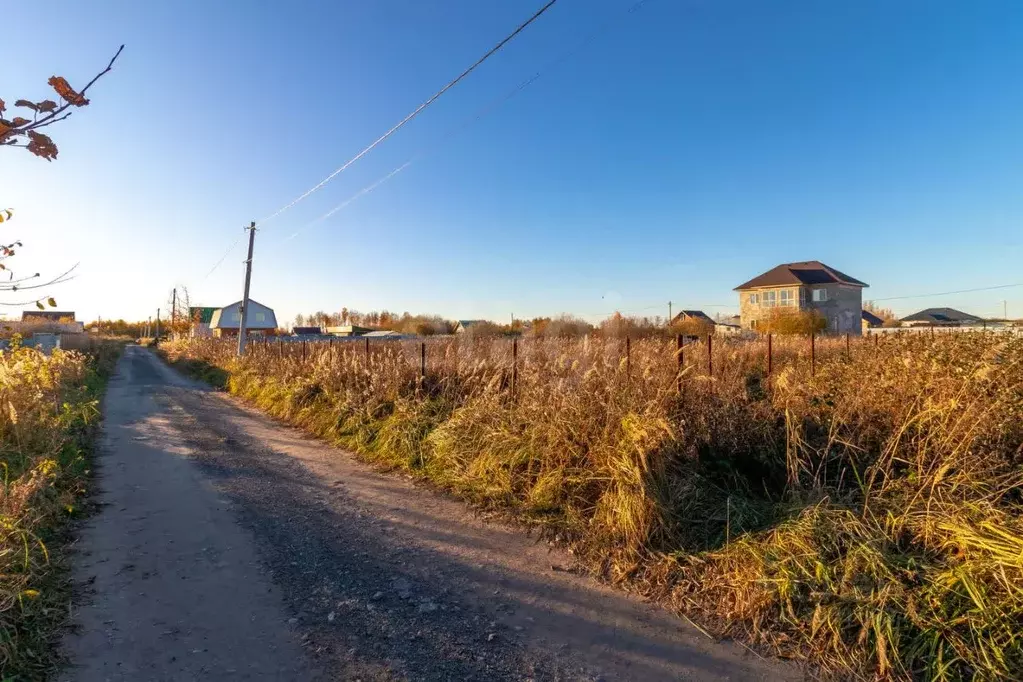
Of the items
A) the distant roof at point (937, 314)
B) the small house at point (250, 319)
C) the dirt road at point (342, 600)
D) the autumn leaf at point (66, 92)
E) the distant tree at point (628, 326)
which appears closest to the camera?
the autumn leaf at point (66, 92)

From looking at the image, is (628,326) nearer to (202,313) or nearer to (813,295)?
(813,295)

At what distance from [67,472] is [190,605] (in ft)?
13.5

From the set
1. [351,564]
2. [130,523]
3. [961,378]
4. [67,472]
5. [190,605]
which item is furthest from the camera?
[67,472]

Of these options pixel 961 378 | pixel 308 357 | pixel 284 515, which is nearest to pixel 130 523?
pixel 284 515

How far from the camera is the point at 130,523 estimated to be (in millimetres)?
5074

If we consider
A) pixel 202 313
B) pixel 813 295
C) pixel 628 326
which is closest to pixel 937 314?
pixel 813 295

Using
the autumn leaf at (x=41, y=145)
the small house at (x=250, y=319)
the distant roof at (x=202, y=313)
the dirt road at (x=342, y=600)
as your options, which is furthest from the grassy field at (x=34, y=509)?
the distant roof at (x=202, y=313)

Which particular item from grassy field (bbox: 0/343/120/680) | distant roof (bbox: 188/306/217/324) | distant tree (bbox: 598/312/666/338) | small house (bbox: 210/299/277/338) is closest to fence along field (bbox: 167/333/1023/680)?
grassy field (bbox: 0/343/120/680)

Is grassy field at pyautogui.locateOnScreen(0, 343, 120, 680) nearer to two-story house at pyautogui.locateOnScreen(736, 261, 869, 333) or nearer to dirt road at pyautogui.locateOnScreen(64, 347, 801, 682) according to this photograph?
dirt road at pyautogui.locateOnScreen(64, 347, 801, 682)

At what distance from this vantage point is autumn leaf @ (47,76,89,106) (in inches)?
68.0

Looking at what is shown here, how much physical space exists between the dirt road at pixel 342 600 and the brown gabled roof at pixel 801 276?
4233cm

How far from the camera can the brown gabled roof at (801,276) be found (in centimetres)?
4074

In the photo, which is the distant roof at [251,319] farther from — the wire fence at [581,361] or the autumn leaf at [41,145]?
the autumn leaf at [41,145]

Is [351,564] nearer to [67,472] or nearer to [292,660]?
[292,660]
